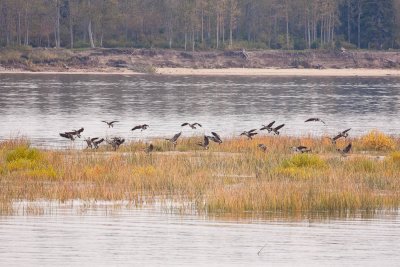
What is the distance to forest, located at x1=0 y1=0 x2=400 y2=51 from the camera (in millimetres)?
127375

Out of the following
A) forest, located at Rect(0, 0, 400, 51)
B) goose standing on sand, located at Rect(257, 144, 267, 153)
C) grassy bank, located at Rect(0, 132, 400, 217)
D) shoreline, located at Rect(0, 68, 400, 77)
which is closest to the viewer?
grassy bank, located at Rect(0, 132, 400, 217)

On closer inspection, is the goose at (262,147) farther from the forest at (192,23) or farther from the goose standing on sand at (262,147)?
the forest at (192,23)

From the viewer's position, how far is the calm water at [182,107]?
46.2 metres

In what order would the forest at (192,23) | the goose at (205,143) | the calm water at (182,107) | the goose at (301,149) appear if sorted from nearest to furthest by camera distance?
the goose at (301,149) < the goose at (205,143) < the calm water at (182,107) < the forest at (192,23)

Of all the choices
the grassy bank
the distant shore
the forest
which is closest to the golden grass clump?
the grassy bank

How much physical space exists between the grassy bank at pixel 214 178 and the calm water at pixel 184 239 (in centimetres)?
87

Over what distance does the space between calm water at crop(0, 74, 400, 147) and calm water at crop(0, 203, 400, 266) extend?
15978mm

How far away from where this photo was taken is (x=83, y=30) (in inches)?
5330

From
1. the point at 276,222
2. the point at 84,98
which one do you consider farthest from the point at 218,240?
the point at 84,98

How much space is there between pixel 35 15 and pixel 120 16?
10.6m

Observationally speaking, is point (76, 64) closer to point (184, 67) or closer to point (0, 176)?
point (184, 67)

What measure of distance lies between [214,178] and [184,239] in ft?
19.9

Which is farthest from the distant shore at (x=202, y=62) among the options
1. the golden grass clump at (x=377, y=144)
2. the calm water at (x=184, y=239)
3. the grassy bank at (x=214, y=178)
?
the calm water at (x=184, y=239)

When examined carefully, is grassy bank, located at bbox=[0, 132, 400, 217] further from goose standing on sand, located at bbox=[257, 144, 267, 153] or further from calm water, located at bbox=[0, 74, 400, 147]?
calm water, located at bbox=[0, 74, 400, 147]
